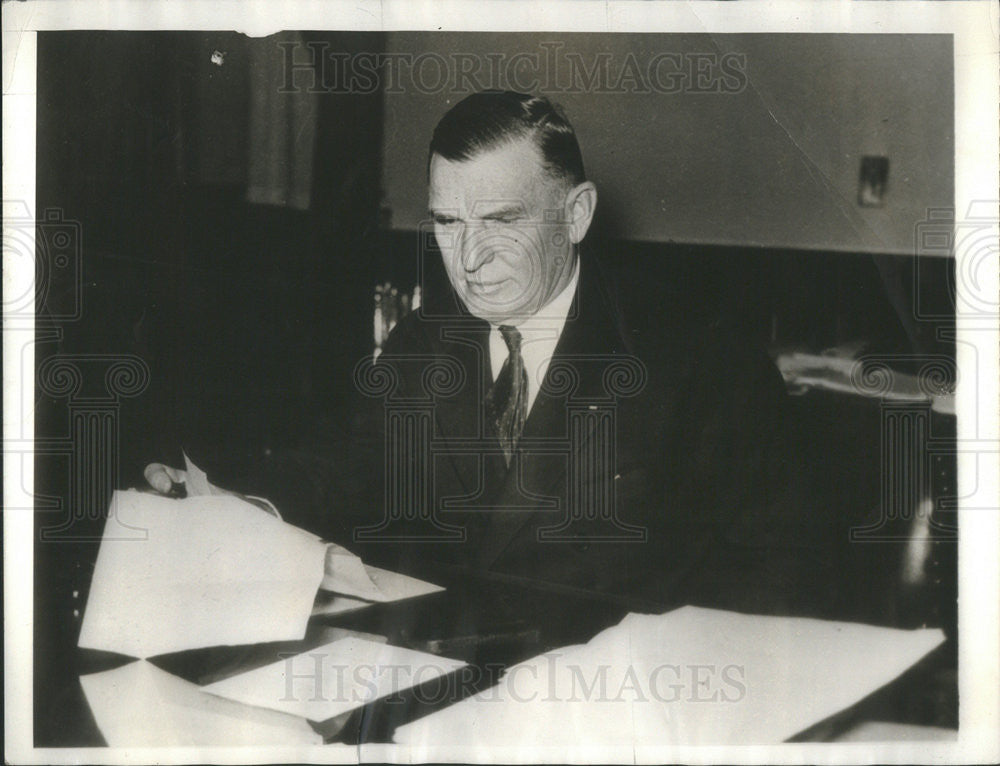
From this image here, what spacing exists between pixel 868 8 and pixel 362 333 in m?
1.50

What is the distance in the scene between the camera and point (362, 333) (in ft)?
6.34

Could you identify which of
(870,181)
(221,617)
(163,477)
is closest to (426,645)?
(221,617)

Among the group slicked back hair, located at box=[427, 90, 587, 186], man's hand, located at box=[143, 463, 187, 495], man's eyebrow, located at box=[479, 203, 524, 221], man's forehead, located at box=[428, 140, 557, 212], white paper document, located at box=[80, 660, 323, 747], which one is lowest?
white paper document, located at box=[80, 660, 323, 747]

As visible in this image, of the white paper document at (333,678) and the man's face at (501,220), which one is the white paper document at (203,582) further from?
the man's face at (501,220)

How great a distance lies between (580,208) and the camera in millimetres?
1936

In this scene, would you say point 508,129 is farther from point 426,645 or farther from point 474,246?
point 426,645

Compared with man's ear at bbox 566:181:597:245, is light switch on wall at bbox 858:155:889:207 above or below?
above

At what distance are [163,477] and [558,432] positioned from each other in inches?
38.5

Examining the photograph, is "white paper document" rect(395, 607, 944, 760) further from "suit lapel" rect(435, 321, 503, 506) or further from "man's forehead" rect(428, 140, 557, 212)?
"man's forehead" rect(428, 140, 557, 212)

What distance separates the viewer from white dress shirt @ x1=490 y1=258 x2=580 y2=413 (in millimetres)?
1947

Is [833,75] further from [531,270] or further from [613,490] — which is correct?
[613,490]

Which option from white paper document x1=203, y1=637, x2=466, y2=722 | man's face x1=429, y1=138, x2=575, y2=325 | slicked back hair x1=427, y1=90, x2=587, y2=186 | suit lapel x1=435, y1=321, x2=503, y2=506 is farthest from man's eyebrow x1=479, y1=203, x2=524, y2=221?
white paper document x1=203, y1=637, x2=466, y2=722

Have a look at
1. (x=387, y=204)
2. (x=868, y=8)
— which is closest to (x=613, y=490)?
(x=387, y=204)

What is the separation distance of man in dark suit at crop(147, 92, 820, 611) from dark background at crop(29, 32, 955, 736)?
0.27 ft
